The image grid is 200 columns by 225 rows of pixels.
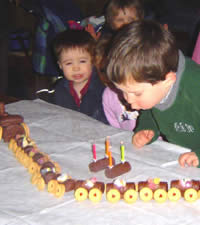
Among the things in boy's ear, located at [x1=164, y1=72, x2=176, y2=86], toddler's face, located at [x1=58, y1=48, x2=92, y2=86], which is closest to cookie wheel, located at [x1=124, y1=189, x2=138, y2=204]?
boy's ear, located at [x1=164, y1=72, x2=176, y2=86]

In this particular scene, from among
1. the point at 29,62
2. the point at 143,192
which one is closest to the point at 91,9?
the point at 29,62

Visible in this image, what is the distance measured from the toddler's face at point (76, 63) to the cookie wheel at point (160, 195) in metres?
1.14

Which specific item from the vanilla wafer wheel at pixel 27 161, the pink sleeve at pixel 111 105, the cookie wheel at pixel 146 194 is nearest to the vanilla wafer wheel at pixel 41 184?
the vanilla wafer wheel at pixel 27 161

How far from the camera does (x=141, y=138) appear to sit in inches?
48.4

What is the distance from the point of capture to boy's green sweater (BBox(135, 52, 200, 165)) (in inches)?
47.8

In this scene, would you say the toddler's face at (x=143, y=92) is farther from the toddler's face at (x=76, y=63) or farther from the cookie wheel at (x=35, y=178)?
the toddler's face at (x=76, y=63)

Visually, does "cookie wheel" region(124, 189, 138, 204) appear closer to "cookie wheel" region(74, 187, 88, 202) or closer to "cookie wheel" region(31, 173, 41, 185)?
"cookie wheel" region(74, 187, 88, 202)

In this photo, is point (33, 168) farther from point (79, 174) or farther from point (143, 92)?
point (143, 92)

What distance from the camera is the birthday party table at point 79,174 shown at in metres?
0.91

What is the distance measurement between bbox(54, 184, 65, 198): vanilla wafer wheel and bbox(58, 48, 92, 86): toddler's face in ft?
3.50

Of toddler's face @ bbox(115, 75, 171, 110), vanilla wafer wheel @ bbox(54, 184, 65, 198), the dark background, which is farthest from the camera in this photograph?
the dark background

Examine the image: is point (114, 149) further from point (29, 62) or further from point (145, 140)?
point (29, 62)

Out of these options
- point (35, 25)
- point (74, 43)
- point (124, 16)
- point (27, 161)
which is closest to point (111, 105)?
point (74, 43)

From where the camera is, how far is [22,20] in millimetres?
3752
